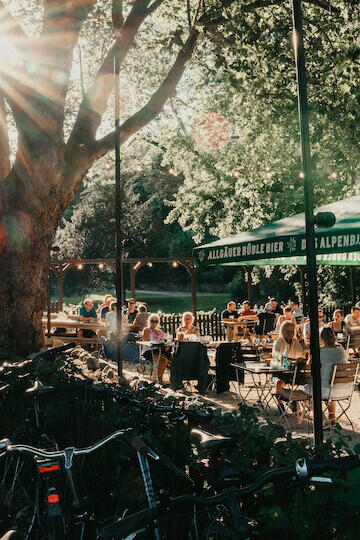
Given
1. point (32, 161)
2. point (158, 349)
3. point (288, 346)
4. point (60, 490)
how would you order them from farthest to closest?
1. point (158, 349)
2. point (32, 161)
3. point (288, 346)
4. point (60, 490)

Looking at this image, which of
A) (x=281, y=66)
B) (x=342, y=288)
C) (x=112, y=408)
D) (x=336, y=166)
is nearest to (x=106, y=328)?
(x=281, y=66)

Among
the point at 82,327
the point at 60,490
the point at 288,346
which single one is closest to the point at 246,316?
the point at 82,327

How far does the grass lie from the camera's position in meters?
45.2

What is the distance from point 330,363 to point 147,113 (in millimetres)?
5526

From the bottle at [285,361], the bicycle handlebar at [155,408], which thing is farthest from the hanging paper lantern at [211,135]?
the bicycle handlebar at [155,408]

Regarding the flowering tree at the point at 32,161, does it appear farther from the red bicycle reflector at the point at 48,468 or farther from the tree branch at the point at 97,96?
the red bicycle reflector at the point at 48,468

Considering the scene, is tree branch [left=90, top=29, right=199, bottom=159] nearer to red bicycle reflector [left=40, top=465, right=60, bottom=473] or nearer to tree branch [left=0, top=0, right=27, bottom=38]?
tree branch [left=0, top=0, right=27, bottom=38]

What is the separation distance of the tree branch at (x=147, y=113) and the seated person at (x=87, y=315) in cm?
827

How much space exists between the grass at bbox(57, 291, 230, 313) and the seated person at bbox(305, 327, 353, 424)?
3431 cm

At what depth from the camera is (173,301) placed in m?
48.7

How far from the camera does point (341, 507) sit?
248 centimetres

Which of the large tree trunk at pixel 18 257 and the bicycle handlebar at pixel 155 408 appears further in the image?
the large tree trunk at pixel 18 257

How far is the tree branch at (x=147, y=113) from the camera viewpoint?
421 inches

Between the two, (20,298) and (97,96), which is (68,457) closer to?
(20,298)
